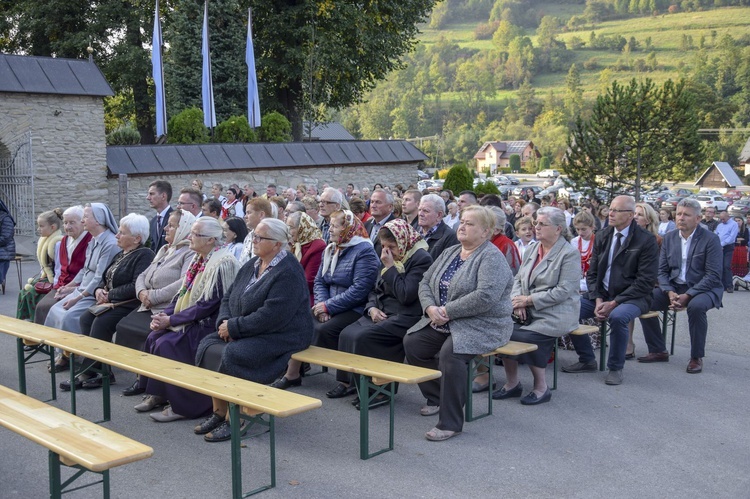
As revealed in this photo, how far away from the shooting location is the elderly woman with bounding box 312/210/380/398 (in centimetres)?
626

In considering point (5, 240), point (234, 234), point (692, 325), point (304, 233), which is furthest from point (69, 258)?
point (692, 325)

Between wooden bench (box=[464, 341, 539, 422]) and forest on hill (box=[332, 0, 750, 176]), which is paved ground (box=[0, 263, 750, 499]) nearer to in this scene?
wooden bench (box=[464, 341, 539, 422])

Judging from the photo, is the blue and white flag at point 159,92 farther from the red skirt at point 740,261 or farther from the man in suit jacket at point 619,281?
the man in suit jacket at point 619,281

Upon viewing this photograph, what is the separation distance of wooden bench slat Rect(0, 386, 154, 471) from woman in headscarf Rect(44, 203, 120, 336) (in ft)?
8.42

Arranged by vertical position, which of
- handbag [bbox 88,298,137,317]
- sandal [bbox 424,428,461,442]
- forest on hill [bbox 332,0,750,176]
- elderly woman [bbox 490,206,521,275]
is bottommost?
sandal [bbox 424,428,461,442]

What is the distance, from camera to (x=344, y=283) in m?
6.38

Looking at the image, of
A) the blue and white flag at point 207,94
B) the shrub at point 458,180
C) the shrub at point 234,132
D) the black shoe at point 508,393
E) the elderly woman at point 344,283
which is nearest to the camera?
the black shoe at point 508,393

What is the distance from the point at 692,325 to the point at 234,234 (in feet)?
14.5

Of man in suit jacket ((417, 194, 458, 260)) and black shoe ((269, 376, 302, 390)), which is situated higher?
man in suit jacket ((417, 194, 458, 260))

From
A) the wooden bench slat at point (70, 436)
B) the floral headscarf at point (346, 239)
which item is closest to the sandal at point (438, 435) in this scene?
the floral headscarf at point (346, 239)

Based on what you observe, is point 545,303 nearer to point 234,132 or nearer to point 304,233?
point 304,233

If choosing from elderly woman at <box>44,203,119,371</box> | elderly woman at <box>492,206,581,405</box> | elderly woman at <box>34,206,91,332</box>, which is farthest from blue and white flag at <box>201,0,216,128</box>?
elderly woman at <box>492,206,581,405</box>

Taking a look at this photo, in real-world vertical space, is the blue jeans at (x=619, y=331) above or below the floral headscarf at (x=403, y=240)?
below

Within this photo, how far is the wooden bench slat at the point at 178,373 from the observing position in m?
4.14
